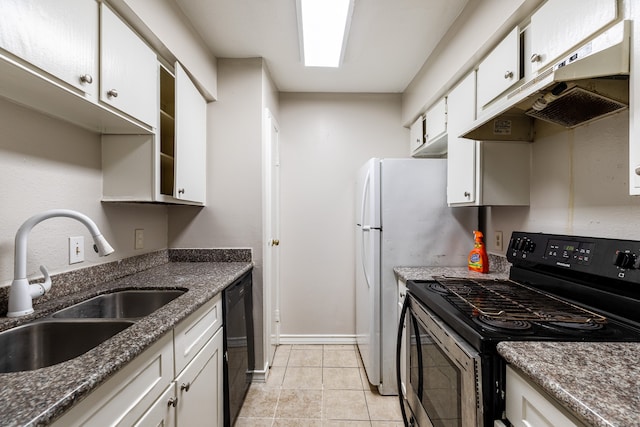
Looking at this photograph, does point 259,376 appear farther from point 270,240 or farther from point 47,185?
point 47,185

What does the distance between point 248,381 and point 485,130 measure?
2.12 metres

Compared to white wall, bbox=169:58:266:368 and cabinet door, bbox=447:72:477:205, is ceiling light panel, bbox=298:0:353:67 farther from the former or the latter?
cabinet door, bbox=447:72:477:205

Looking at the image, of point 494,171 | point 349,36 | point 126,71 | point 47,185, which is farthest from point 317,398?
point 349,36

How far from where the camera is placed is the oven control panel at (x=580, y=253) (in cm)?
99

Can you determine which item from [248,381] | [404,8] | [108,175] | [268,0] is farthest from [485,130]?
[248,381]

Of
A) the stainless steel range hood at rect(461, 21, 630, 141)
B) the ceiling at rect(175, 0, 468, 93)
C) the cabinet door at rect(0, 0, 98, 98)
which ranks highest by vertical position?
the ceiling at rect(175, 0, 468, 93)

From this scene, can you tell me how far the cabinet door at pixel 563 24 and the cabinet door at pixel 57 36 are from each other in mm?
1721

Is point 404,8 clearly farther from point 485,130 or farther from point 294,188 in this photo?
point 294,188

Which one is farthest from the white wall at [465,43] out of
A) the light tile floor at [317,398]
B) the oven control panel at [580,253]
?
the light tile floor at [317,398]

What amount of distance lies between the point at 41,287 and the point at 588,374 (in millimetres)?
1688

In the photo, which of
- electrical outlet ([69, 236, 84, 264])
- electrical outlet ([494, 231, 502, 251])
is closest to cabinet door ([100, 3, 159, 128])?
electrical outlet ([69, 236, 84, 264])

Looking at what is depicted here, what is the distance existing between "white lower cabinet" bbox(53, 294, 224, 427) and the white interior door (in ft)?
2.43

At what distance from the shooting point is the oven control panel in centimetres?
99

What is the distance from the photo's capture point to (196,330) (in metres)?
1.24
